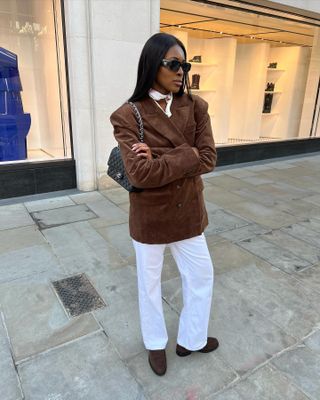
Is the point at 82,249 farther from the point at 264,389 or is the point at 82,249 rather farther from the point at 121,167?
the point at 264,389

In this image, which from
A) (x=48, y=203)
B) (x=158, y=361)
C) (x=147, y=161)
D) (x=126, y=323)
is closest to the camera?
(x=147, y=161)

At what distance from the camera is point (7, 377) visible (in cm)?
206

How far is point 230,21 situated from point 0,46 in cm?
468

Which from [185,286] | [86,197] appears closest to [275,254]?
[185,286]

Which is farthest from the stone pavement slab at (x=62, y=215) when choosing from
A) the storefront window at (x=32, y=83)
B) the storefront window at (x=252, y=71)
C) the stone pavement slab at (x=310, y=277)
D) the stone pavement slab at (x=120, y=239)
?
the storefront window at (x=252, y=71)

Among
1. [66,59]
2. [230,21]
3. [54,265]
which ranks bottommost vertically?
[54,265]

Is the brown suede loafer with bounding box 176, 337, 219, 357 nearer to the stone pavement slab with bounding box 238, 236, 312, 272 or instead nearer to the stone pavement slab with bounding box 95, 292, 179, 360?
the stone pavement slab with bounding box 95, 292, 179, 360

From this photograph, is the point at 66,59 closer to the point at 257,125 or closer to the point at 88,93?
the point at 88,93

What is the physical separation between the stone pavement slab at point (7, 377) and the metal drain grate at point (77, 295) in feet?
1.68

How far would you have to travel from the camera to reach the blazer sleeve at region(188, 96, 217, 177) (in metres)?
1.82

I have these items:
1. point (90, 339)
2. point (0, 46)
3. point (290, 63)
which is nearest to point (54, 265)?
point (90, 339)

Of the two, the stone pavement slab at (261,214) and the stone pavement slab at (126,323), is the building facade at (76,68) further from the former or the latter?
the stone pavement slab at (126,323)

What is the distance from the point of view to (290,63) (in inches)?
374

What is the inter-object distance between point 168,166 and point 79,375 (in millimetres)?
1416
